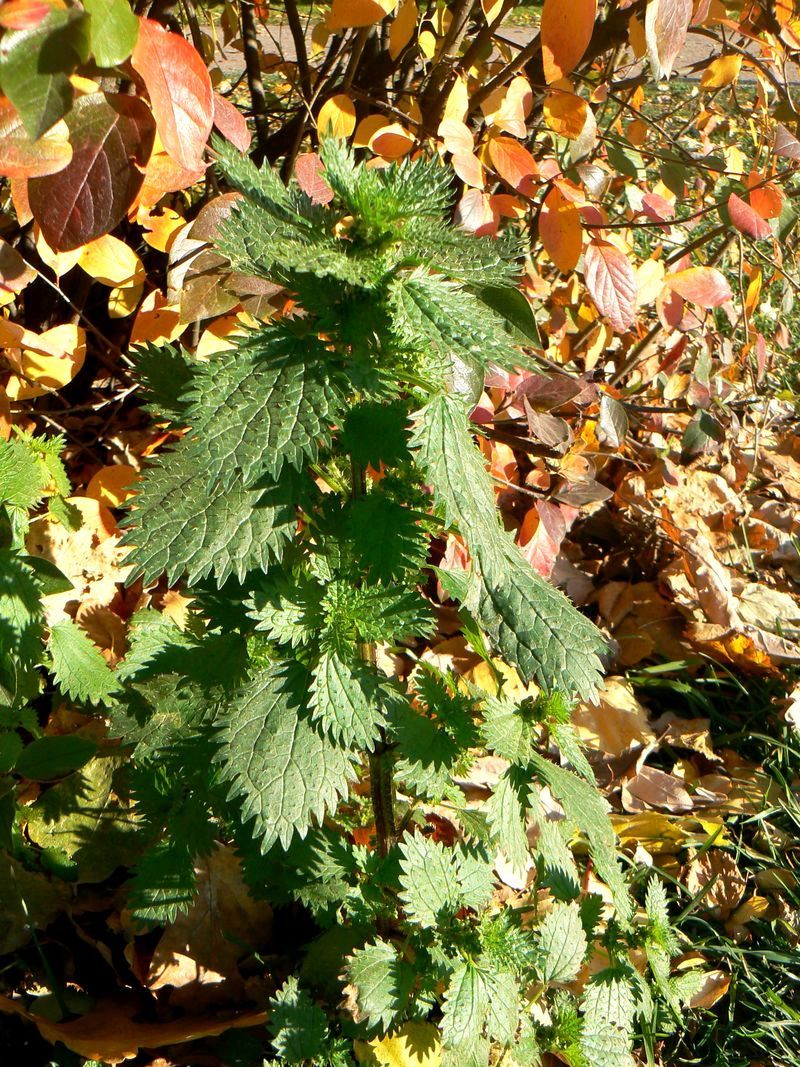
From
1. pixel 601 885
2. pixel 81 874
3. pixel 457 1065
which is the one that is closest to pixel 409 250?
pixel 457 1065

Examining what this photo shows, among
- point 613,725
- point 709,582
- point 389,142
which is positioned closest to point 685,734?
point 613,725

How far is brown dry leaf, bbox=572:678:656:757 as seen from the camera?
2439 mm

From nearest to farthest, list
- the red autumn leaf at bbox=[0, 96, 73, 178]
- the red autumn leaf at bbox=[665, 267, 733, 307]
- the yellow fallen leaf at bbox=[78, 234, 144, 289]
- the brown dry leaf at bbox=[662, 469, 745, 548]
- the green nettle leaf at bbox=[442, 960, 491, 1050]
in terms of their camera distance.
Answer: the red autumn leaf at bbox=[0, 96, 73, 178] < the green nettle leaf at bbox=[442, 960, 491, 1050] < the yellow fallen leaf at bbox=[78, 234, 144, 289] < the red autumn leaf at bbox=[665, 267, 733, 307] < the brown dry leaf at bbox=[662, 469, 745, 548]

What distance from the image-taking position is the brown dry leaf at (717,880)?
7.12ft

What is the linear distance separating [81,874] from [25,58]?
148cm

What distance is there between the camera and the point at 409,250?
121 centimetres

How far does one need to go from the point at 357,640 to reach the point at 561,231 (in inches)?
41.0

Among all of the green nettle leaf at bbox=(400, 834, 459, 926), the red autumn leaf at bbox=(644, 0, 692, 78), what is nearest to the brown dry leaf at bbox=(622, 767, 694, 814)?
the green nettle leaf at bbox=(400, 834, 459, 926)

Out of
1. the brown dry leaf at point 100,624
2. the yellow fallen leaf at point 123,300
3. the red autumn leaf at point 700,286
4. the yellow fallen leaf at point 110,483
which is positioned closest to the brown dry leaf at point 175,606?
the brown dry leaf at point 100,624

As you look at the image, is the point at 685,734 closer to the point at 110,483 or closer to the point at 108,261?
the point at 110,483

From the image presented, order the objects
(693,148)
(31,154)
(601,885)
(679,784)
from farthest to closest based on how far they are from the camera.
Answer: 1. (693,148)
2. (679,784)
3. (601,885)
4. (31,154)

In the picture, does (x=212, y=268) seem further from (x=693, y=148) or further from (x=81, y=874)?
(x=693, y=148)

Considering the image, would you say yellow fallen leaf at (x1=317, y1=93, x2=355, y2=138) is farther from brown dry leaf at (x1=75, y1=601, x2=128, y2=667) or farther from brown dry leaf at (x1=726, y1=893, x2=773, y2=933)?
brown dry leaf at (x1=726, y1=893, x2=773, y2=933)

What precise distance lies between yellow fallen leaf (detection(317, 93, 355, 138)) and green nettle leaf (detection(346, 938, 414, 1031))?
1.52 meters
